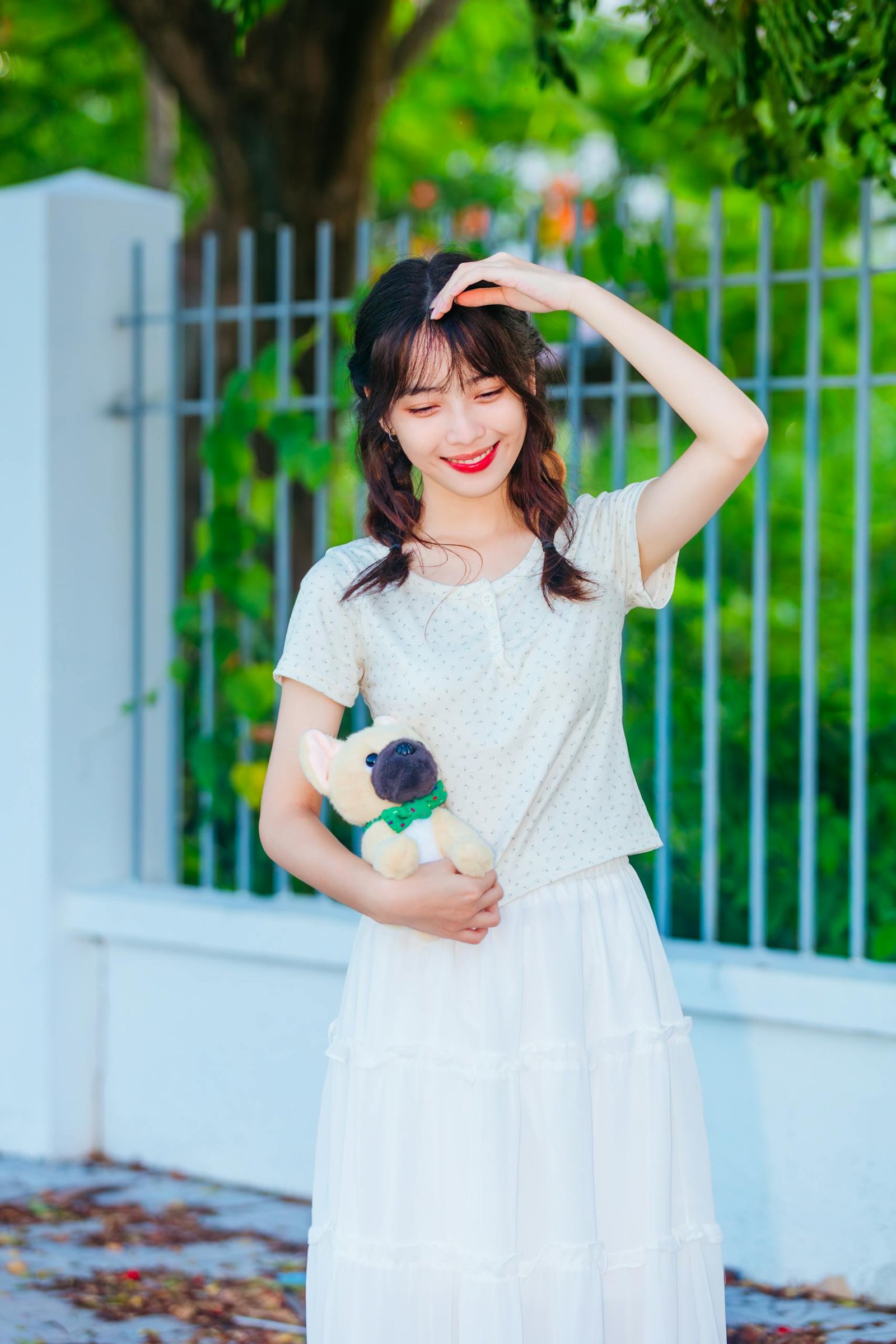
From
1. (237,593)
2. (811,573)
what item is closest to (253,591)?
(237,593)

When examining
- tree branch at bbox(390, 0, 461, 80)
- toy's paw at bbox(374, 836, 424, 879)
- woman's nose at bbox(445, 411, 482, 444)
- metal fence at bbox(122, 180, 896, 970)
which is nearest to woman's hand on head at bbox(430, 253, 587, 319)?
woman's nose at bbox(445, 411, 482, 444)

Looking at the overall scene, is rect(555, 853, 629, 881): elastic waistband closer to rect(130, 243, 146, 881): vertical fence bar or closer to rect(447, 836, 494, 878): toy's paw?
rect(447, 836, 494, 878): toy's paw

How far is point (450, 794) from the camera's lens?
2.01 m

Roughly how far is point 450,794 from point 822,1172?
1696mm

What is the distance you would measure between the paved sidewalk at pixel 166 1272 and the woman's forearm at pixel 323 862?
145 cm

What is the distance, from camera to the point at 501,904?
2.00 metres

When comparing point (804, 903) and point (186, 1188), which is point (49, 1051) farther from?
point (804, 903)

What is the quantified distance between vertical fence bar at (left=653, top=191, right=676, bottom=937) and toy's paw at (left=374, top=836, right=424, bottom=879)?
5.56 ft

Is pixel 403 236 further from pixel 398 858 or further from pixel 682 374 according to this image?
pixel 398 858

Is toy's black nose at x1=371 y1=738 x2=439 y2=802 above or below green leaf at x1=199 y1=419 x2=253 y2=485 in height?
below

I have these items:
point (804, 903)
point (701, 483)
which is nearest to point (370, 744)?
point (701, 483)

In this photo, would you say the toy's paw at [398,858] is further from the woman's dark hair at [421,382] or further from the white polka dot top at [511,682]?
→ the woman's dark hair at [421,382]

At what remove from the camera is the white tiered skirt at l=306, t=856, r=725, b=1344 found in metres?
1.92

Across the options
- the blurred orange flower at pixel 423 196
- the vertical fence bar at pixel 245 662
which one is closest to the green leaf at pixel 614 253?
the vertical fence bar at pixel 245 662
